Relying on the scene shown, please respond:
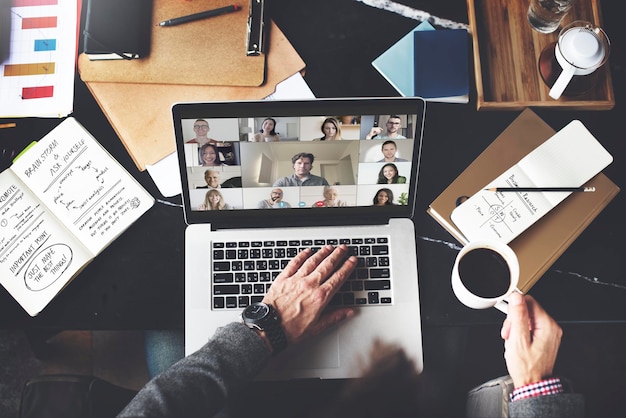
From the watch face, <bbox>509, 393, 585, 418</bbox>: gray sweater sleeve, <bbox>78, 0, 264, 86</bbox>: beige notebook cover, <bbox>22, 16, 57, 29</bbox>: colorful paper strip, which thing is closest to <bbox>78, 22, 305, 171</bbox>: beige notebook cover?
<bbox>78, 0, 264, 86</bbox>: beige notebook cover

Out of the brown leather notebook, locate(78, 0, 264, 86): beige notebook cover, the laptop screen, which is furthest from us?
locate(78, 0, 264, 86): beige notebook cover

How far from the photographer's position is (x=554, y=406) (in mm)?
932

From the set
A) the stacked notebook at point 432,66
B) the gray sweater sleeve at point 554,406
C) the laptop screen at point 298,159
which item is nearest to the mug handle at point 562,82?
the stacked notebook at point 432,66

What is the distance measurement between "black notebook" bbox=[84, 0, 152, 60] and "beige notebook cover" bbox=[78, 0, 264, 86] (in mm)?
27

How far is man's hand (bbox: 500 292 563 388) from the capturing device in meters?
0.97

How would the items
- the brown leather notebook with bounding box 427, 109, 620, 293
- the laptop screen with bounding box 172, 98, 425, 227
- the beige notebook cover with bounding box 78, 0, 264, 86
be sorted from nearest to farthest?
the laptop screen with bounding box 172, 98, 425, 227, the brown leather notebook with bounding box 427, 109, 620, 293, the beige notebook cover with bounding box 78, 0, 264, 86

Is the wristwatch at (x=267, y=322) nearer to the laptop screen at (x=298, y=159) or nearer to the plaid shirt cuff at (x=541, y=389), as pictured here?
the laptop screen at (x=298, y=159)

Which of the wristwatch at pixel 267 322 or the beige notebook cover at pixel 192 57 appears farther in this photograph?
the beige notebook cover at pixel 192 57

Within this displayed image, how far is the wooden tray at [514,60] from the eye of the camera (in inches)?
42.3

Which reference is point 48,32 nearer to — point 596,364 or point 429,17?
point 429,17

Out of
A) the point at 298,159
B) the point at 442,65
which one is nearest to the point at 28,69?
the point at 298,159

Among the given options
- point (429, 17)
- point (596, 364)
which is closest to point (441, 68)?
point (429, 17)

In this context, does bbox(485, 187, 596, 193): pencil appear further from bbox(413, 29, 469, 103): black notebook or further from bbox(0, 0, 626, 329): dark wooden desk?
bbox(413, 29, 469, 103): black notebook

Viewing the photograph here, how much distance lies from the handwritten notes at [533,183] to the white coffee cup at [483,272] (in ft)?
0.17
